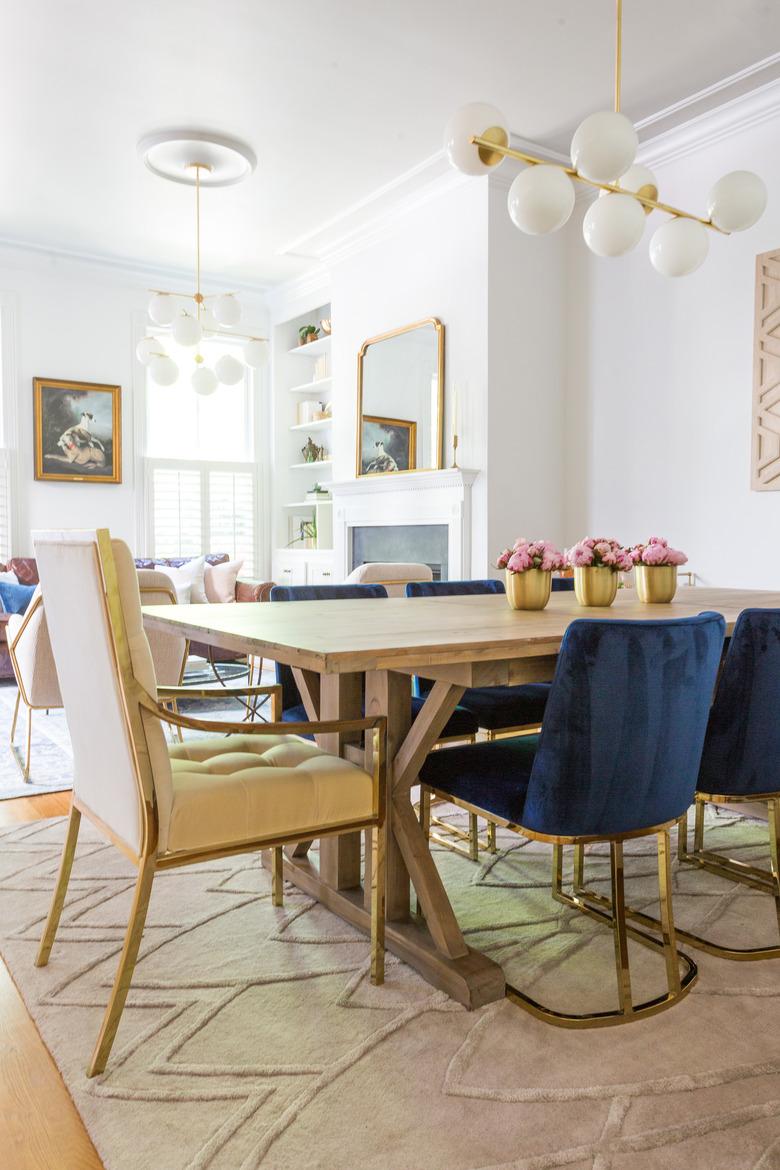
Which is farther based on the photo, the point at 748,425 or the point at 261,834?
the point at 748,425

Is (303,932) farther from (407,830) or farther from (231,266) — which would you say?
(231,266)

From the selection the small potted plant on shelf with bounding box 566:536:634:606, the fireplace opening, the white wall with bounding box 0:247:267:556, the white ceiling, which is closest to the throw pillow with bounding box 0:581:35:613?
the white wall with bounding box 0:247:267:556

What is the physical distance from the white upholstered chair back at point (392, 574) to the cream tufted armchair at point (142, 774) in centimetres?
252

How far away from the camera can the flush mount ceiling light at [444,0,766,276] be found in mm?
2299

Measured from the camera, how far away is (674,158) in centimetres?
461

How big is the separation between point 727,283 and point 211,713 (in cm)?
356

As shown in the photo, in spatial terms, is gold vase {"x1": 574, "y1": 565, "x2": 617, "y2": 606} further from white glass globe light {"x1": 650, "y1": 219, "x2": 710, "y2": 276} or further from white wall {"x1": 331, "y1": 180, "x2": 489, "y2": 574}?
white wall {"x1": 331, "y1": 180, "x2": 489, "y2": 574}

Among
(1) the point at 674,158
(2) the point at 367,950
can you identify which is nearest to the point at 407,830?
(2) the point at 367,950

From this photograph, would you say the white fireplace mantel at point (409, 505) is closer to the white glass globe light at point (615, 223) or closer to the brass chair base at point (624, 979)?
the white glass globe light at point (615, 223)

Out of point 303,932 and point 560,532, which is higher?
point 560,532

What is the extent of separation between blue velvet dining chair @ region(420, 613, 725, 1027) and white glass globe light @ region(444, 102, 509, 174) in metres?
1.53

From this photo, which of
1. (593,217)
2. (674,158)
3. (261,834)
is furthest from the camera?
(674,158)

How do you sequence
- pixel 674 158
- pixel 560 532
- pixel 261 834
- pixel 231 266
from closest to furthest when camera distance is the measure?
pixel 261 834
pixel 674 158
pixel 560 532
pixel 231 266

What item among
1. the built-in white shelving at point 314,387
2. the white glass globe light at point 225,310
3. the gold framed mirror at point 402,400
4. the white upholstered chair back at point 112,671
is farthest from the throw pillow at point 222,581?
the white upholstered chair back at point 112,671
